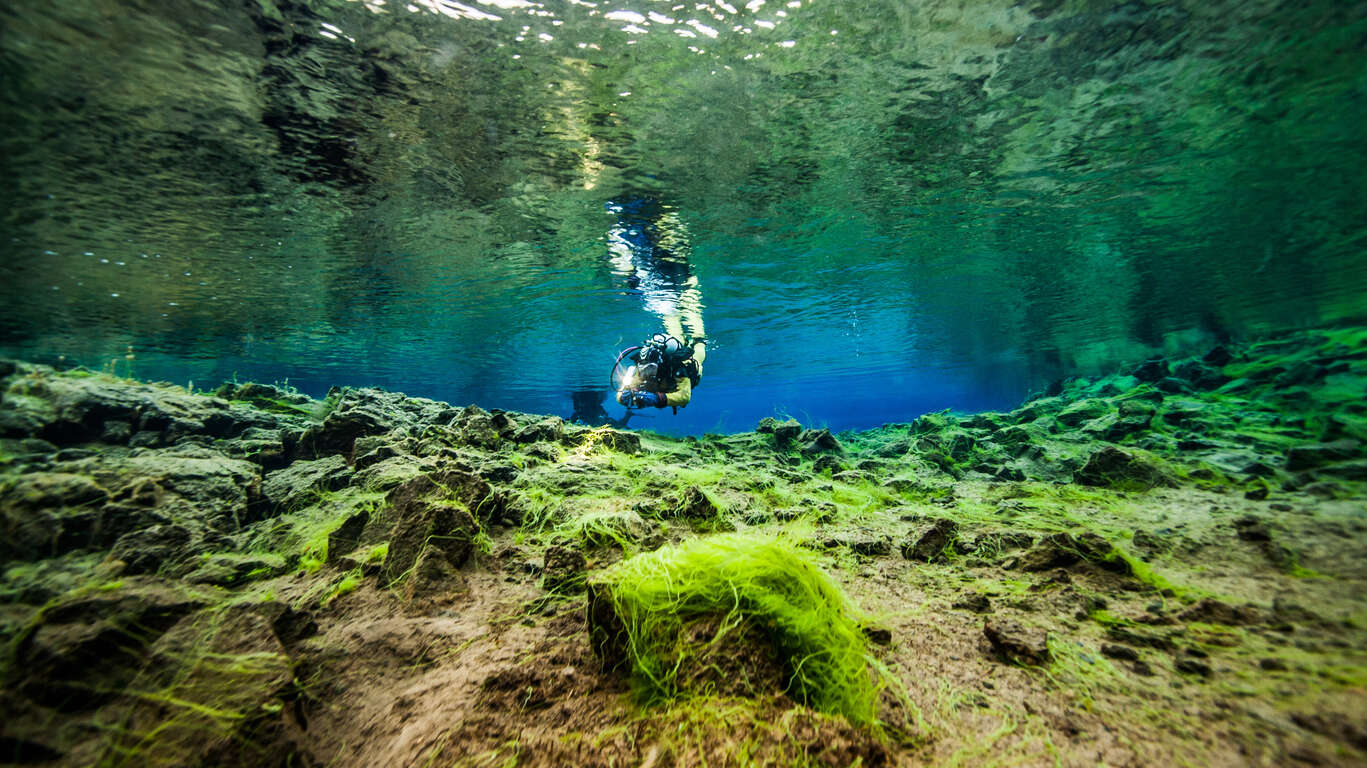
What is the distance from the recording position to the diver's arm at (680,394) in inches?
449

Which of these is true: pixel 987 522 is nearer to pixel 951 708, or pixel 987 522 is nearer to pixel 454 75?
pixel 951 708

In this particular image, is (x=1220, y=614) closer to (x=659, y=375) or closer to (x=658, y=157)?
(x=658, y=157)

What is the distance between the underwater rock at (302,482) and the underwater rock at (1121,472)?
8.90 meters

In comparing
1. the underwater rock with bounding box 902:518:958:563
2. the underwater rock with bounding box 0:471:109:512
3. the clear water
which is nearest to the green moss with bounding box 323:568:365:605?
the underwater rock with bounding box 0:471:109:512

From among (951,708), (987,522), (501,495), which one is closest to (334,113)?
(501,495)

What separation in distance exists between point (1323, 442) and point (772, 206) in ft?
31.5

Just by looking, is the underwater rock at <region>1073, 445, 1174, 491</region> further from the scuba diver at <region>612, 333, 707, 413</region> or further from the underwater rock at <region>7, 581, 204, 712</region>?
the underwater rock at <region>7, 581, 204, 712</region>

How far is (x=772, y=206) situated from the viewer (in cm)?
1136

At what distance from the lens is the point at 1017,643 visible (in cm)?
206

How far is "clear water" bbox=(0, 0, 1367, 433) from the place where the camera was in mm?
6188

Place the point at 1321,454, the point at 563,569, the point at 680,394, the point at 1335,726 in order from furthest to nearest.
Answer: the point at 680,394, the point at 1321,454, the point at 563,569, the point at 1335,726

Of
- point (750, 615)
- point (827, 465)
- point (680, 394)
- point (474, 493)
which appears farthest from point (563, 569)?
point (680, 394)

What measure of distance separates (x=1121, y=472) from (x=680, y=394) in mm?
8318

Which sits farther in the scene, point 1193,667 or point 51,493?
point 51,493
